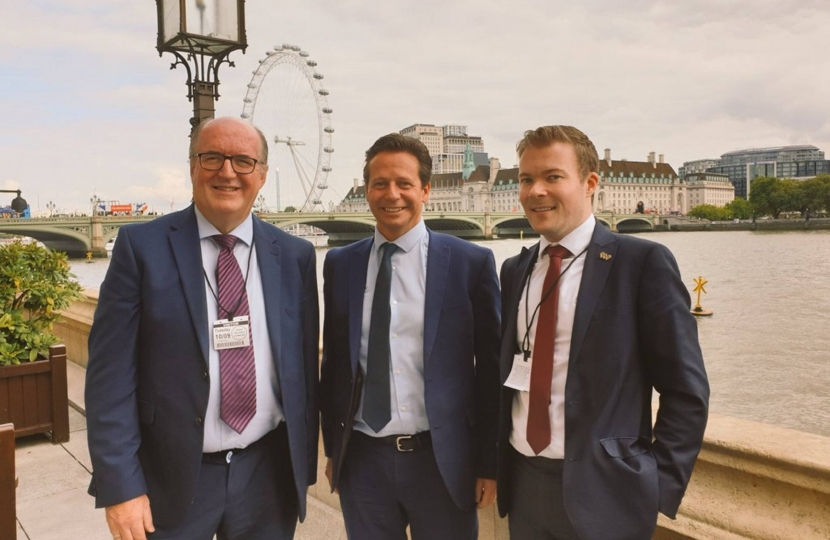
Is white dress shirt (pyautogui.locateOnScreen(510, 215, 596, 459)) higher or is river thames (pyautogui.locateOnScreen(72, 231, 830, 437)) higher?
white dress shirt (pyautogui.locateOnScreen(510, 215, 596, 459))

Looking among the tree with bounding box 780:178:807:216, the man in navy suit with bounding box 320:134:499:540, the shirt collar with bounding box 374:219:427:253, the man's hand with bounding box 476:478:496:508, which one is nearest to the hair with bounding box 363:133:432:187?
the man in navy suit with bounding box 320:134:499:540

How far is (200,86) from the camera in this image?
480cm

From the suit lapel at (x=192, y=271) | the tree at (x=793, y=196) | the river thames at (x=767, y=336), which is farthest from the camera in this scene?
the tree at (x=793, y=196)

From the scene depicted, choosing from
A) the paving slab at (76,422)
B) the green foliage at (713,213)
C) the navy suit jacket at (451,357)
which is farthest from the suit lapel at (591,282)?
the green foliage at (713,213)

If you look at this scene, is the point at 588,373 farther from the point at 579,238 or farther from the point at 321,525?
the point at 321,525

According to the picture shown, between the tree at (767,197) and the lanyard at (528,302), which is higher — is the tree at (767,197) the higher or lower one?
the higher one

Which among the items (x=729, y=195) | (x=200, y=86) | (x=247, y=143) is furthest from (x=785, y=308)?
(x=729, y=195)

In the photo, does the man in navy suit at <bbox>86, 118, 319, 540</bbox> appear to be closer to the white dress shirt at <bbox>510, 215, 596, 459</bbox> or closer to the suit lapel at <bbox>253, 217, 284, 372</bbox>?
the suit lapel at <bbox>253, 217, 284, 372</bbox>

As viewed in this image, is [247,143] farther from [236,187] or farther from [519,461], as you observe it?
[519,461]

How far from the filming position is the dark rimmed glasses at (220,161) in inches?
76.7

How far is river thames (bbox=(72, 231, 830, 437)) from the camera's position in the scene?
1602 cm

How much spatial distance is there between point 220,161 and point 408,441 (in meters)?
1.02

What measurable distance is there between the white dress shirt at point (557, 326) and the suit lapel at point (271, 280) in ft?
2.37

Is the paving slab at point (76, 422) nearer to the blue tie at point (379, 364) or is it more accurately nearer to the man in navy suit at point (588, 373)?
the blue tie at point (379, 364)
